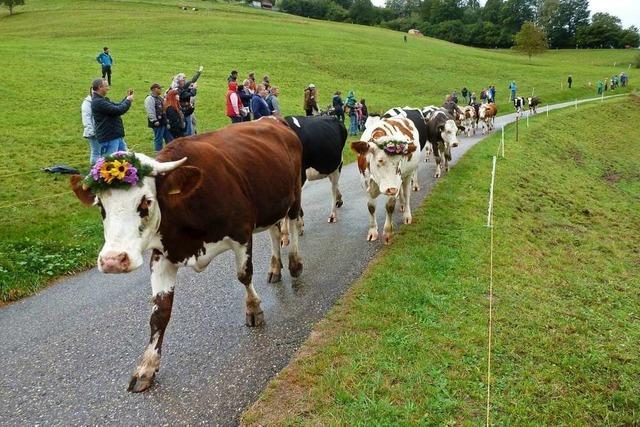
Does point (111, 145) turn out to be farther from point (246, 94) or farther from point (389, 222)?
point (246, 94)

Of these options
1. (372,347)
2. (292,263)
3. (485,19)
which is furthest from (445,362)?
(485,19)

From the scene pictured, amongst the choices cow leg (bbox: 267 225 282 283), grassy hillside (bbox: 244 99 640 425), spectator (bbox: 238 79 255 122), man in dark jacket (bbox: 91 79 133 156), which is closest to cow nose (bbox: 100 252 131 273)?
grassy hillside (bbox: 244 99 640 425)

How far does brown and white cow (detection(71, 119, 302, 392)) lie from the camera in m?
4.09

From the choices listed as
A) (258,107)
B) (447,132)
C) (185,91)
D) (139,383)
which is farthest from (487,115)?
(139,383)

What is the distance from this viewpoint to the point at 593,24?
10188 cm

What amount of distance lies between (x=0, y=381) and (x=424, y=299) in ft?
16.2

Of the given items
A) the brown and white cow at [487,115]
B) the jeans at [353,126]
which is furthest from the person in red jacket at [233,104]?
the brown and white cow at [487,115]

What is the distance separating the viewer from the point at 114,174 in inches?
156

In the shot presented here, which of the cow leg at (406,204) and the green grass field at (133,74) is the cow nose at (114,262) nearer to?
the green grass field at (133,74)

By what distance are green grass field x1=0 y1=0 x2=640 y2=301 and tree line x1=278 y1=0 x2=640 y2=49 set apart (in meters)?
16.6

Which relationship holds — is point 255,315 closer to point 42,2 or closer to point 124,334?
point 124,334

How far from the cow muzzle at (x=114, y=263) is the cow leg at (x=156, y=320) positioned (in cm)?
81

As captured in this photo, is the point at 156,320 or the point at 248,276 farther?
the point at 248,276

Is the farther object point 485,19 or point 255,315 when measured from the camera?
point 485,19
